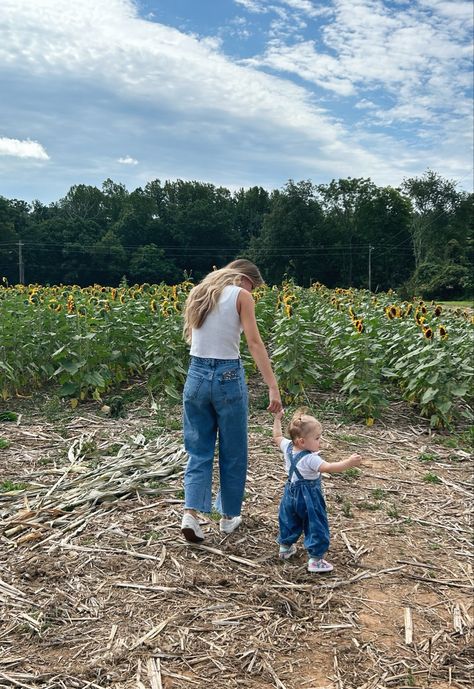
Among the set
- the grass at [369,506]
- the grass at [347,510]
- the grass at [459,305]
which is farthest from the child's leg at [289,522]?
the grass at [459,305]

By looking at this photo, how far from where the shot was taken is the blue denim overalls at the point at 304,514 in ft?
11.4

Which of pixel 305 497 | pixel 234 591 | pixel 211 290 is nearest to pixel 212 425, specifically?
pixel 305 497

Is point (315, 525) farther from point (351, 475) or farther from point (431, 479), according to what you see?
point (431, 479)

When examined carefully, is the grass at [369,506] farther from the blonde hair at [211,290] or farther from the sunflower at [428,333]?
the sunflower at [428,333]

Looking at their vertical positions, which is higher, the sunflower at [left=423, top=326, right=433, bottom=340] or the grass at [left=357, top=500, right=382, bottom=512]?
the sunflower at [left=423, top=326, right=433, bottom=340]

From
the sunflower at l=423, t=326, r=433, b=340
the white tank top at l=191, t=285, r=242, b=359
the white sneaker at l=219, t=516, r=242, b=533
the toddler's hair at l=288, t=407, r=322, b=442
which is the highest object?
the white tank top at l=191, t=285, r=242, b=359

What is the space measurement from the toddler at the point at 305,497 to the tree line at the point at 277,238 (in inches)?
1756

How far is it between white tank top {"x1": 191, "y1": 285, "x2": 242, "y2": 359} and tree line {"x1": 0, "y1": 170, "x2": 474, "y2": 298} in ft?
145

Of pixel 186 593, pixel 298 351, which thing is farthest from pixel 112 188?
pixel 186 593

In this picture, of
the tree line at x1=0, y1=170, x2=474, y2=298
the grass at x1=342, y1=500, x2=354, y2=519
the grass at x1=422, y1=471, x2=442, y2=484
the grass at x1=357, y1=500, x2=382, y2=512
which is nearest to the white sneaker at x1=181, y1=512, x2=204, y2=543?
the grass at x1=342, y1=500, x2=354, y2=519

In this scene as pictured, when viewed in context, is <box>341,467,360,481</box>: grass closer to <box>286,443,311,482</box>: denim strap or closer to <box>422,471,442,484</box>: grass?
<box>422,471,442,484</box>: grass

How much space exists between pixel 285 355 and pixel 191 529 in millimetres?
4127

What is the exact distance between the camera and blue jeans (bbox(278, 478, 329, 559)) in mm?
3482

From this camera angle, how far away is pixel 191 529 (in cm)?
368
